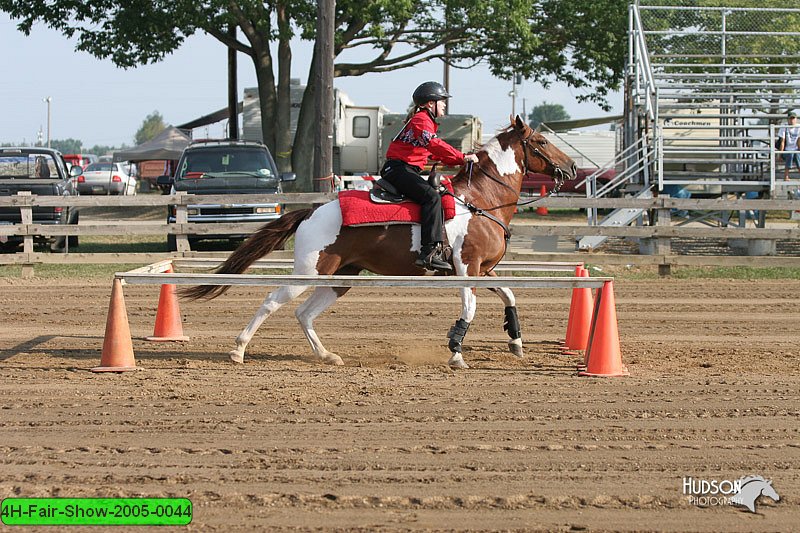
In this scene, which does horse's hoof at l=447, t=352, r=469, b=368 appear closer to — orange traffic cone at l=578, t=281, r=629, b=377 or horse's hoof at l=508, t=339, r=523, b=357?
horse's hoof at l=508, t=339, r=523, b=357

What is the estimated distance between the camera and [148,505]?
17.0 ft

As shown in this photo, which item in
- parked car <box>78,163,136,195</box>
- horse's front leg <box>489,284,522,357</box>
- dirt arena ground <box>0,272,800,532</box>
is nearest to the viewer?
dirt arena ground <box>0,272,800,532</box>

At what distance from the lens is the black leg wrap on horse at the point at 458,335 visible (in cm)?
918

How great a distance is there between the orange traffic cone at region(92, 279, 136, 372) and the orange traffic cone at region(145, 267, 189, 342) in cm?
175

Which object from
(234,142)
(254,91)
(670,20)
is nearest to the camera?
(234,142)

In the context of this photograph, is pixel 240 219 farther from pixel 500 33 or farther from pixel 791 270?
pixel 500 33

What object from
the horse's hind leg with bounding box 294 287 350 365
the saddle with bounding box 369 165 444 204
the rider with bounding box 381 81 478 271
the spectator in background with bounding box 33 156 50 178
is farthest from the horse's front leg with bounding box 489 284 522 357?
the spectator in background with bounding box 33 156 50 178

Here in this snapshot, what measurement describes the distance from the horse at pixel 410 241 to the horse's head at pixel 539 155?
10 millimetres

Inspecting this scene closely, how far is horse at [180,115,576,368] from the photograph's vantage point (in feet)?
30.4

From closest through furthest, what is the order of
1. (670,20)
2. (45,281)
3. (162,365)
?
(162,365), (45,281), (670,20)

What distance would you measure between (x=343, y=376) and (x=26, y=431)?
2827 millimetres

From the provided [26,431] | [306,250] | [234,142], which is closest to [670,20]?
[234,142]

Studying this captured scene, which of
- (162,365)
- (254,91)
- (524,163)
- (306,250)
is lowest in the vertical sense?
(162,365)
